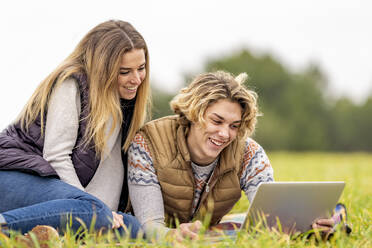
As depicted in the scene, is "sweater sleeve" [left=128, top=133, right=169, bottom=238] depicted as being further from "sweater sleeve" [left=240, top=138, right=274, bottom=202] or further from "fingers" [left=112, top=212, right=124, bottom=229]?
"sweater sleeve" [left=240, top=138, right=274, bottom=202]

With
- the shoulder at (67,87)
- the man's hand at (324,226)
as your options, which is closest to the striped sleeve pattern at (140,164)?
the shoulder at (67,87)

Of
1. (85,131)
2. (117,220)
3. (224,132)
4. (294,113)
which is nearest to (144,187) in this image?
(117,220)

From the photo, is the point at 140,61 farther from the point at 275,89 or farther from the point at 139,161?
the point at 275,89

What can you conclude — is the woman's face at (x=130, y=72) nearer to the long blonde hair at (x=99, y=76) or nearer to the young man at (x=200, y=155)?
the long blonde hair at (x=99, y=76)

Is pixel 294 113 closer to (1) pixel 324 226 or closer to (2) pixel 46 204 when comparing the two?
(1) pixel 324 226

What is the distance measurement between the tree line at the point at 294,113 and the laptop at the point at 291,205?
26006mm

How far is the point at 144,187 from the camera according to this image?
3.29 metres

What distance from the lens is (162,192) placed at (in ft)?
11.1

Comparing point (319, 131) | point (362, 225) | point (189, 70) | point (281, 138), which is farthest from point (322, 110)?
point (362, 225)

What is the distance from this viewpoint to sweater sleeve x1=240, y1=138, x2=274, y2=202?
3412 millimetres

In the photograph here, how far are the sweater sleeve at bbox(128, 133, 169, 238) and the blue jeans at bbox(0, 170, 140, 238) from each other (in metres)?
0.11

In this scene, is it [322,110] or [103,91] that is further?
[322,110]

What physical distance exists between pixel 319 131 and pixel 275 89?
4.04 m

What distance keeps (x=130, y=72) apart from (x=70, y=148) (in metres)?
0.68
